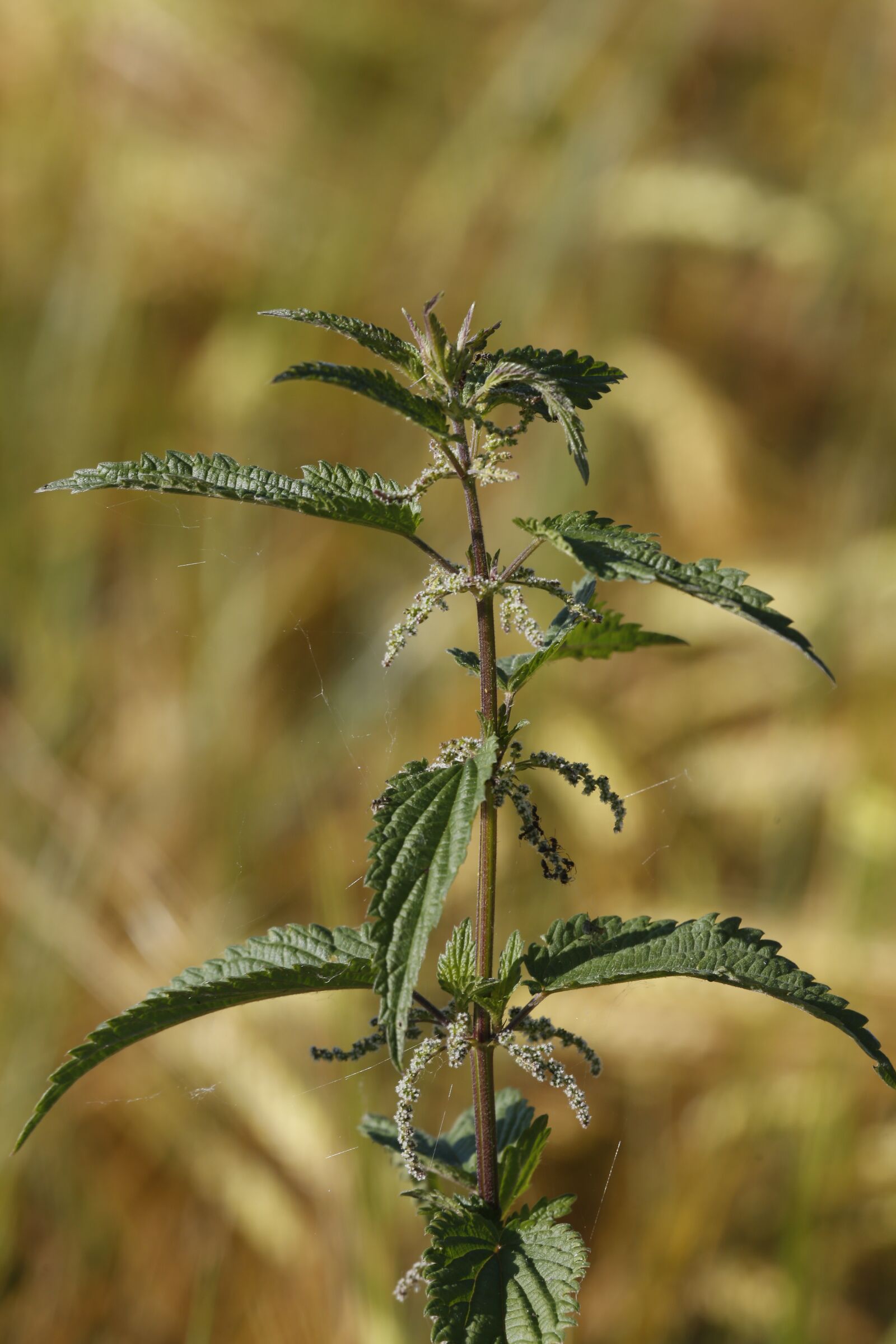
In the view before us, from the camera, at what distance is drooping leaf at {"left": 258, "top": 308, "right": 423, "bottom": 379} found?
0.73 meters

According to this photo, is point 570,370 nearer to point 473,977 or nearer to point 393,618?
point 473,977

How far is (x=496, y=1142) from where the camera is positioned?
2.97ft

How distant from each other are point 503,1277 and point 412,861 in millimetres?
369

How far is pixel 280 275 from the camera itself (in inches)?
115

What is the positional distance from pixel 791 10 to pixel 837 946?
3.29 m

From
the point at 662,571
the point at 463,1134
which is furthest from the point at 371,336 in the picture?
the point at 463,1134

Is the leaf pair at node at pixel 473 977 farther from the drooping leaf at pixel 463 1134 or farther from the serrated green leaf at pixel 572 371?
the serrated green leaf at pixel 572 371

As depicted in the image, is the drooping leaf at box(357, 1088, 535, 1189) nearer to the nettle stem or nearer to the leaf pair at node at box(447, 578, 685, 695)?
the nettle stem

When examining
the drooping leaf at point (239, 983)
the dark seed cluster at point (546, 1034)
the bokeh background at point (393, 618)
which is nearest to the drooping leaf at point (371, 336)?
the drooping leaf at point (239, 983)

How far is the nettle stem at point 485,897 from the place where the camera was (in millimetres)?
782

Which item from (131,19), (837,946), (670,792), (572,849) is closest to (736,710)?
(670,792)

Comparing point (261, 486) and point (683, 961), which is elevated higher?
point (261, 486)

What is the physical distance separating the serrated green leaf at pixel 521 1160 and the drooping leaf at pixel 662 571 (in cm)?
48

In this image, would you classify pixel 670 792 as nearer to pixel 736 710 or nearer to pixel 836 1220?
pixel 736 710
